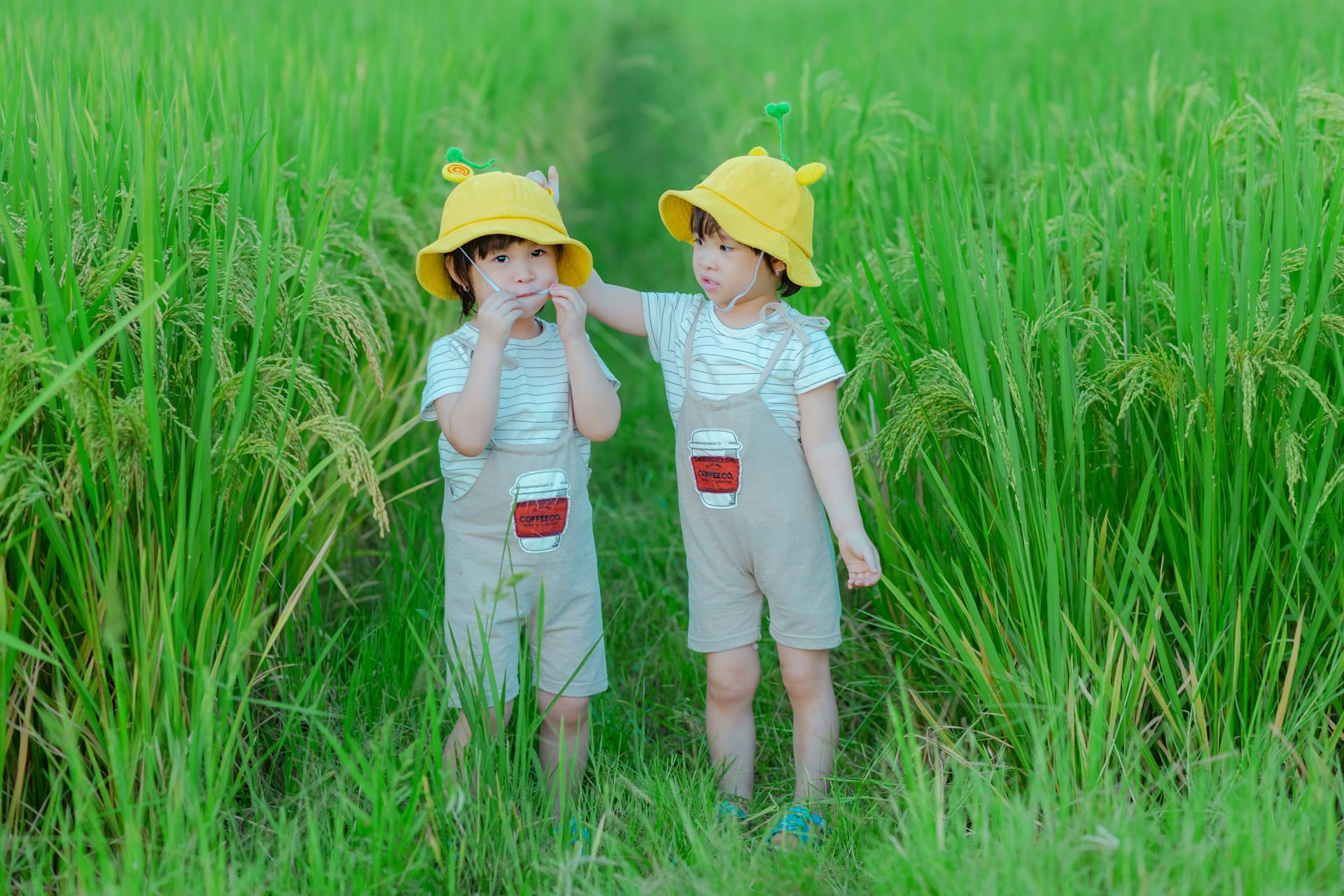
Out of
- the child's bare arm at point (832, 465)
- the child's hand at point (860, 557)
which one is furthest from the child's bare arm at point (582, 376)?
the child's hand at point (860, 557)

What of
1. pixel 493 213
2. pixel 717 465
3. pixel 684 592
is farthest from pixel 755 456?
pixel 684 592

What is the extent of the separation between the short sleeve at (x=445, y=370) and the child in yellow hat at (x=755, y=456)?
29 centimetres

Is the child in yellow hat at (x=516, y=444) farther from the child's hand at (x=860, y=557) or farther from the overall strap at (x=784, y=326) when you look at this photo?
the child's hand at (x=860, y=557)

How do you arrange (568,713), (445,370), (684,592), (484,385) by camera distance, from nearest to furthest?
(484,385), (445,370), (568,713), (684,592)

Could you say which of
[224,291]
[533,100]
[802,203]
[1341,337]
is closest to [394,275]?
[224,291]

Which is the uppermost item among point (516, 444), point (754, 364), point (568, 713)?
point (754, 364)

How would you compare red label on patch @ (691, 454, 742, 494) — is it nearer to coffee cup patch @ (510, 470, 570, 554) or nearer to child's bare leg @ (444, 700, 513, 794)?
coffee cup patch @ (510, 470, 570, 554)

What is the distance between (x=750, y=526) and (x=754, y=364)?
0.28m

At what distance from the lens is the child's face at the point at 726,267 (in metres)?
1.90

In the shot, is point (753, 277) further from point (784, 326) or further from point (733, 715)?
point (733, 715)

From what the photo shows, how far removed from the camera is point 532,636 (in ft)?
6.38

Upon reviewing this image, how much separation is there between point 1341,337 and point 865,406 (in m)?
1.01

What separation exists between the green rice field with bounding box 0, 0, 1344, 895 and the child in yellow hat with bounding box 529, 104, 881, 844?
9 cm

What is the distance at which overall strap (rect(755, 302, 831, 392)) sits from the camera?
1886mm
